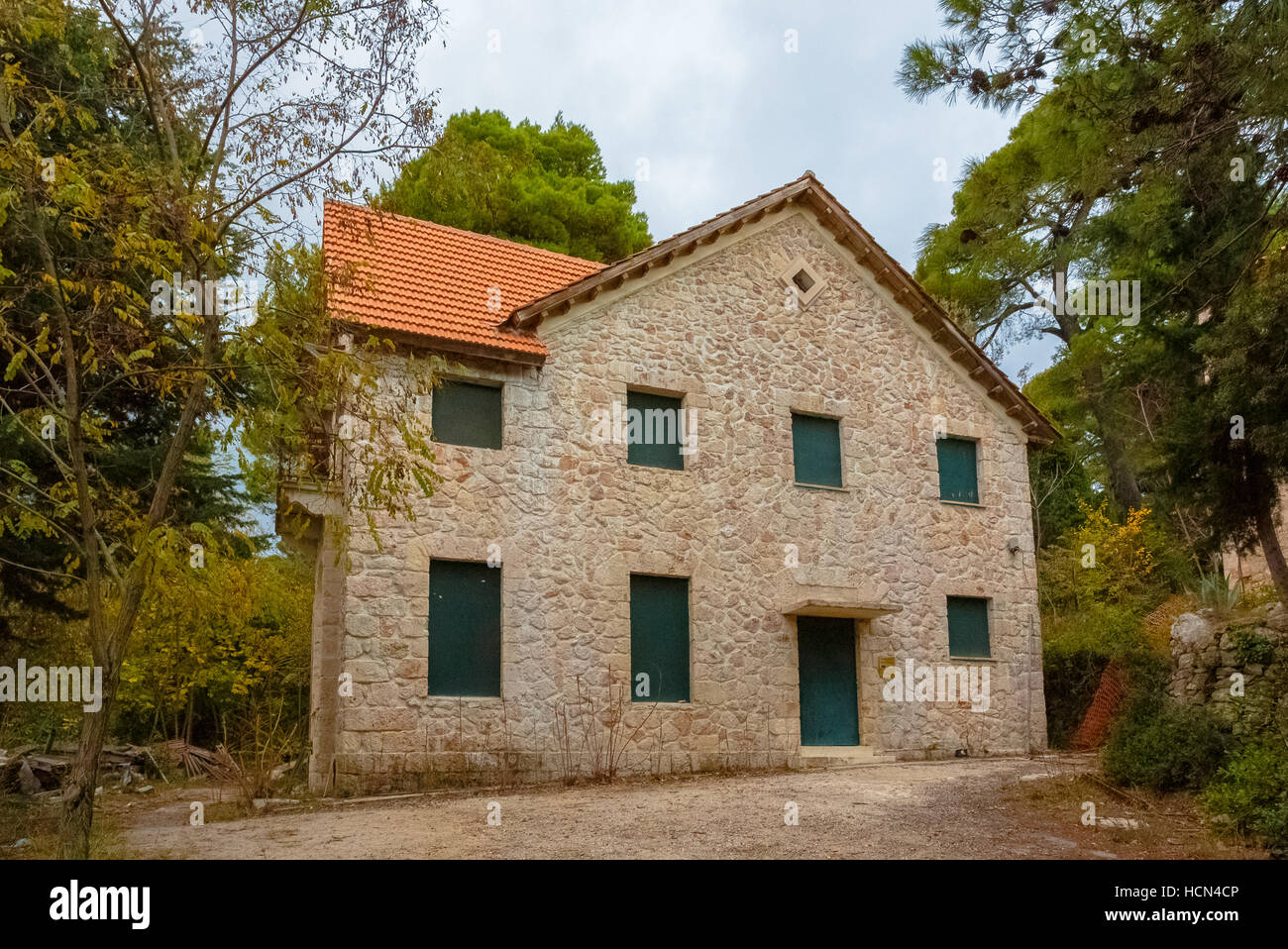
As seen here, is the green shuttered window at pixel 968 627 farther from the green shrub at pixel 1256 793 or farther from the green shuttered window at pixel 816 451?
the green shrub at pixel 1256 793

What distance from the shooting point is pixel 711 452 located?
51.1 ft

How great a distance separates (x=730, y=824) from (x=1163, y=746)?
179 inches

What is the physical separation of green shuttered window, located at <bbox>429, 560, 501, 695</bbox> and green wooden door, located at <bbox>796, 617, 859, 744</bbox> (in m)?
4.69

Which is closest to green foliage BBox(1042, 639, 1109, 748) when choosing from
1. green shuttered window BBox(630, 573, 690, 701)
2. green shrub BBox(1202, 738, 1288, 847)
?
green shuttered window BBox(630, 573, 690, 701)

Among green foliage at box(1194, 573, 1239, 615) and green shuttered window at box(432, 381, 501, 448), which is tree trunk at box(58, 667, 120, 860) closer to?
green shuttered window at box(432, 381, 501, 448)

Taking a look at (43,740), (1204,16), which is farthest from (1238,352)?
(43,740)

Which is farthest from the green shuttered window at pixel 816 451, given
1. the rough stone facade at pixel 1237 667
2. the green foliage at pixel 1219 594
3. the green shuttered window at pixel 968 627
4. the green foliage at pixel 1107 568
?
the green foliage at pixel 1107 568

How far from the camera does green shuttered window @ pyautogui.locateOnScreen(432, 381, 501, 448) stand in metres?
13.9

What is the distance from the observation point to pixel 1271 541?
11562mm

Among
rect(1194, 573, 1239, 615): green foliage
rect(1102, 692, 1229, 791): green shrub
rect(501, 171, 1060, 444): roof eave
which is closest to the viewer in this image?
rect(1102, 692, 1229, 791): green shrub

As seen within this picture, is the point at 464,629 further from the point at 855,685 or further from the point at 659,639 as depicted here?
the point at 855,685

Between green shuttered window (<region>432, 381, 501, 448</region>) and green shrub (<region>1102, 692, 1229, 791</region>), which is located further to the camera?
green shuttered window (<region>432, 381, 501, 448</region>)

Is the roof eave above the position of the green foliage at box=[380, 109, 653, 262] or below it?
below

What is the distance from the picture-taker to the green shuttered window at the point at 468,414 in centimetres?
1387
